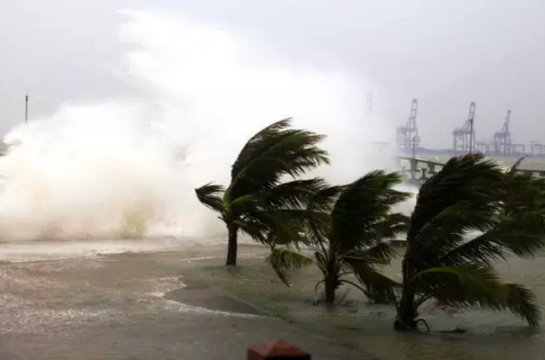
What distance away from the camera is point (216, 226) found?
77.6 feet

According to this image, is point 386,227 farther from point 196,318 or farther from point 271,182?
point 271,182

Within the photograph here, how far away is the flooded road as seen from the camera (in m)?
7.67

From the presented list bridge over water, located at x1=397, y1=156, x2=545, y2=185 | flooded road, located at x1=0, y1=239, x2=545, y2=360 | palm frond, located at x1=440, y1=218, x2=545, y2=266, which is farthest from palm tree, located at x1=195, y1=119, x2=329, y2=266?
bridge over water, located at x1=397, y1=156, x2=545, y2=185

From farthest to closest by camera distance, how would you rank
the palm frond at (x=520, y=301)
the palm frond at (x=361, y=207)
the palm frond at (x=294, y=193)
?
the palm frond at (x=294, y=193), the palm frond at (x=361, y=207), the palm frond at (x=520, y=301)

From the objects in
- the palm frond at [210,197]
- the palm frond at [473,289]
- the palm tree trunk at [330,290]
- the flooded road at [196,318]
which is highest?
the palm frond at [210,197]

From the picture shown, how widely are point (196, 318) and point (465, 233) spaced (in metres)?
3.42

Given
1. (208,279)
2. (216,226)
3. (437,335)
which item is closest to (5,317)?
(208,279)

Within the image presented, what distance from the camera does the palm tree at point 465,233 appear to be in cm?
853

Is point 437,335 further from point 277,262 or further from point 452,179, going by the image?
point 277,262

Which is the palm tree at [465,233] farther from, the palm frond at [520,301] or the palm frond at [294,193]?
the palm frond at [294,193]

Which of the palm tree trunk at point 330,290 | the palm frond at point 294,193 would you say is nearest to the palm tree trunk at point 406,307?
the palm tree trunk at point 330,290

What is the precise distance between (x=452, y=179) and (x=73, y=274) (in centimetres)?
673

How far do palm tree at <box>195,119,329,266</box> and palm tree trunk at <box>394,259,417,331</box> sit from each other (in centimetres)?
351

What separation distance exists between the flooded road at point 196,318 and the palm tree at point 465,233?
568mm
